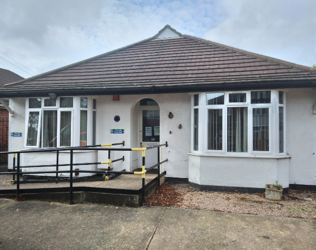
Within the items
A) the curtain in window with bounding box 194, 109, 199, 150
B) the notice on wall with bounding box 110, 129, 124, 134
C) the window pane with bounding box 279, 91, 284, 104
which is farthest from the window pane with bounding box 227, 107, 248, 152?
the notice on wall with bounding box 110, 129, 124, 134

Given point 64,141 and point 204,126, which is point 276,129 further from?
point 64,141

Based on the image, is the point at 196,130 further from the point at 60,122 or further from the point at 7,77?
the point at 7,77

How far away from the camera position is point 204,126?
5.79 metres

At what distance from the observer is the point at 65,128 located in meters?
6.64

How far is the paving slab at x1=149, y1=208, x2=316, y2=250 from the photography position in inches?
123

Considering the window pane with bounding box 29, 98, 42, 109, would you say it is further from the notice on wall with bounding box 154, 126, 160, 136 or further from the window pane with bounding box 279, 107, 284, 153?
the window pane with bounding box 279, 107, 284, 153

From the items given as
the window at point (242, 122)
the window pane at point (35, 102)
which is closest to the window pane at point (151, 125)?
the window at point (242, 122)

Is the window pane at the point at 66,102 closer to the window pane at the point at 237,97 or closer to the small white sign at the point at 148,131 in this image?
the small white sign at the point at 148,131

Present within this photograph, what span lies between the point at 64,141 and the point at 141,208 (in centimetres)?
369

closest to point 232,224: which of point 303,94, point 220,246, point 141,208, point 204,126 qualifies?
point 220,246

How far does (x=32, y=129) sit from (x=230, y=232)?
6606 millimetres

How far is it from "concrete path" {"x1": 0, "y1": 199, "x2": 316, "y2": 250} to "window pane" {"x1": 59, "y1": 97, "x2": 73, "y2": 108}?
324 centimetres

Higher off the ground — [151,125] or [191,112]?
[191,112]

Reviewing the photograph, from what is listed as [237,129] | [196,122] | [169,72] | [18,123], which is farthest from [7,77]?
[237,129]
